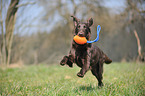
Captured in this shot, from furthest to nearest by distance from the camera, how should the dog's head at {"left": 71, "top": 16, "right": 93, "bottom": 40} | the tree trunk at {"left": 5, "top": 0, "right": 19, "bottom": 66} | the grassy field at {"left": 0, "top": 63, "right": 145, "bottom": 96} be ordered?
the tree trunk at {"left": 5, "top": 0, "right": 19, "bottom": 66} → the grassy field at {"left": 0, "top": 63, "right": 145, "bottom": 96} → the dog's head at {"left": 71, "top": 16, "right": 93, "bottom": 40}

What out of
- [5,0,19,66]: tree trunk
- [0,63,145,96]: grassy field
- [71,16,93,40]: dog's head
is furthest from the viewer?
[5,0,19,66]: tree trunk

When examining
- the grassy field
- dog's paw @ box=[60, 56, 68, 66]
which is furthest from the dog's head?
the grassy field

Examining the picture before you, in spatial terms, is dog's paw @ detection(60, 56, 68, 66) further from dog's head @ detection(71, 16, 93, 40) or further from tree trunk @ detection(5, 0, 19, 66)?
tree trunk @ detection(5, 0, 19, 66)

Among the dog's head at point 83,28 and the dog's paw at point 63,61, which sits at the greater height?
the dog's head at point 83,28

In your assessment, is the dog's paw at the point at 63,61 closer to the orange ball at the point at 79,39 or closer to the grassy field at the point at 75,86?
the orange ball at the point at 79,39

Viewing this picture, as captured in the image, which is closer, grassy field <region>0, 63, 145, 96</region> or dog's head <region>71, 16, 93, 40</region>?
dog's head <region>71, 16, 93, 40</region>

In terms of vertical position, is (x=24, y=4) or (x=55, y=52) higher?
(x=24, y=4)

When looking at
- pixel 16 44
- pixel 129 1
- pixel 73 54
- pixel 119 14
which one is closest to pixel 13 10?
pixel 16 44

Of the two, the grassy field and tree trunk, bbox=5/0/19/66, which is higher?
tree trunk, bbox=5/0/19/66

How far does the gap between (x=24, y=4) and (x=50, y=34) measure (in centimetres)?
865

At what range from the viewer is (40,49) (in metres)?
18.9

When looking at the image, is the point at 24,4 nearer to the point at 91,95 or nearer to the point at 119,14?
the point at 91,95

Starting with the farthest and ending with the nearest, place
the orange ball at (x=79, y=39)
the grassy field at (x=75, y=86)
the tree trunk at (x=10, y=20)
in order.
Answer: the tree trunk at (x=10, y=20) < the grassy field at (x=75, y=86) < the orange ball at (x=79, y=39)

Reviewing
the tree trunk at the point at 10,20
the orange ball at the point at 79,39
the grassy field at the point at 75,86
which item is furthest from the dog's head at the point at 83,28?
the tree trunk at the point at 10,20
